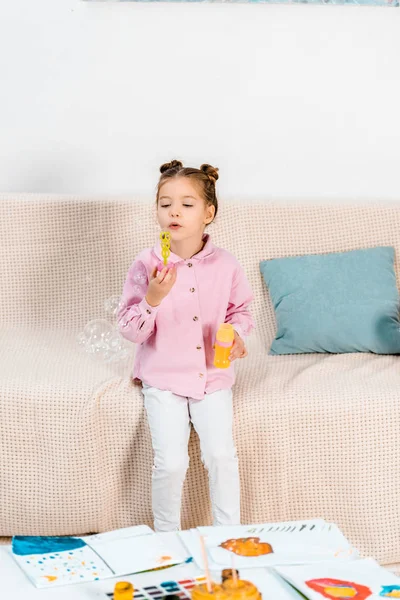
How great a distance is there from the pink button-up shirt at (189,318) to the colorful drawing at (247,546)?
2.34 ft

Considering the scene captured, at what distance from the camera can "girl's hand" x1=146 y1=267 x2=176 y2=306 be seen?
76.5 inches

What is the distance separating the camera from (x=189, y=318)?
2.15 meters

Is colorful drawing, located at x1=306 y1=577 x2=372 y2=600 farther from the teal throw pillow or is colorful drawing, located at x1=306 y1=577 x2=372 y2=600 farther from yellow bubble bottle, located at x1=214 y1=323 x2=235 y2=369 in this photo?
the teal throw pillow

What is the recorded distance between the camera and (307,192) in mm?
3051

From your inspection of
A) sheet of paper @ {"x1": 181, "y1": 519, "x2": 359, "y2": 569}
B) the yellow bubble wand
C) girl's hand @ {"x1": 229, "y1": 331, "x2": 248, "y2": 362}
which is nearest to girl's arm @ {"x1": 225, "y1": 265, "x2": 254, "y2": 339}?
girl's hand @ {"x1": 229, "y1": 331, "x2": 248, "y2": 362}

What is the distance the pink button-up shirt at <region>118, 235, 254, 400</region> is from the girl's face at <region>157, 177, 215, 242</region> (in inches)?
3.1

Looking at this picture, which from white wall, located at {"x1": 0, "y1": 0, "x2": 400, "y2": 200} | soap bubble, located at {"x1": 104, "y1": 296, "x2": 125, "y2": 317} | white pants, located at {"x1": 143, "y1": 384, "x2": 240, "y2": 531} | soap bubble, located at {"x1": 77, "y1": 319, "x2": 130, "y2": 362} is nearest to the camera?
white pants, located at {"x1": 143, "y1": 384, "x2": 240, "y2": 531}

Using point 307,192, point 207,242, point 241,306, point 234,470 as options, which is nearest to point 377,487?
point 234,470

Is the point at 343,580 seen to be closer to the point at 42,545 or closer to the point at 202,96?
the point at 42,545

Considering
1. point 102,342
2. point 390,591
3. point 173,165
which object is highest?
point 173,165

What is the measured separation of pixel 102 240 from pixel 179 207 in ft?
2.29

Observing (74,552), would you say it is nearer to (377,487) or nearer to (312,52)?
(377,487)

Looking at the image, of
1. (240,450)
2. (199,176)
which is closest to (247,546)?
(240,450)

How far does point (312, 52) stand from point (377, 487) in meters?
1.46
